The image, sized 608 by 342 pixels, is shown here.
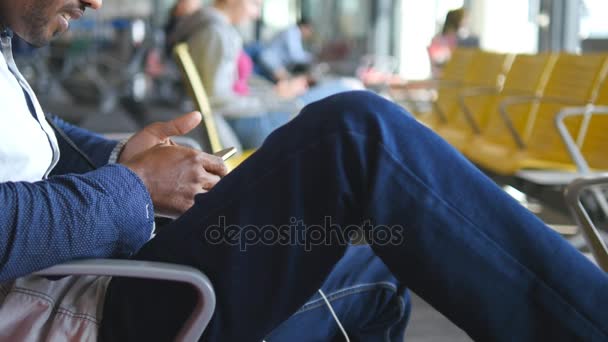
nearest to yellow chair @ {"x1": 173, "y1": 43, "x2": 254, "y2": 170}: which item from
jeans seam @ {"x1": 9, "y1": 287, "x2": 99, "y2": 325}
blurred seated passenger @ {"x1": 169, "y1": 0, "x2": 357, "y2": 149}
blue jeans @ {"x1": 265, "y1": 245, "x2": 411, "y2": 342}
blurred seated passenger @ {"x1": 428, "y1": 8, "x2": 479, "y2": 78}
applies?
blurred seated passenger @ {"x1": 169, "y1": 0, "x2": 357, "y2": 149}

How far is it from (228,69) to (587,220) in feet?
7.86

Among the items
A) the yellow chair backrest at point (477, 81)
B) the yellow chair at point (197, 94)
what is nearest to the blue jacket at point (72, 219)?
the yellow chair at point (197, 94)

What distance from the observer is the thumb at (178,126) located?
126cm

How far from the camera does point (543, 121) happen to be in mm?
3574

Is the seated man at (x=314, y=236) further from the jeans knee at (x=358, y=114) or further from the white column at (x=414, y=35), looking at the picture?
the white column at (x=414, y=35)

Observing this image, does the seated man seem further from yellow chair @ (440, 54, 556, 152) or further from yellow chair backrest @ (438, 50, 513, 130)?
yellow chair backrest @ (438, 50, 513, 130)

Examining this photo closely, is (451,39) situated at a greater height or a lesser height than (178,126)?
lesser

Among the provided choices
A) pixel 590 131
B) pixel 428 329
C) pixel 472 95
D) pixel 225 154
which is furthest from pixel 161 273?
pixel 472 95

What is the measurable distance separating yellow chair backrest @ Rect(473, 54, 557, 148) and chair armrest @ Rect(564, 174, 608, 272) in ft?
7.26

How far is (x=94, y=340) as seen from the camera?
1073mm

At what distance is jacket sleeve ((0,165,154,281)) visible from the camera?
973 millimetres

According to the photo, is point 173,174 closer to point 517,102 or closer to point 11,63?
point 11,63

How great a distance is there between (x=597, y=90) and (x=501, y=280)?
101 inches

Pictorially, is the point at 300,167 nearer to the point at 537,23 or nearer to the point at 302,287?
the point at 302,287
